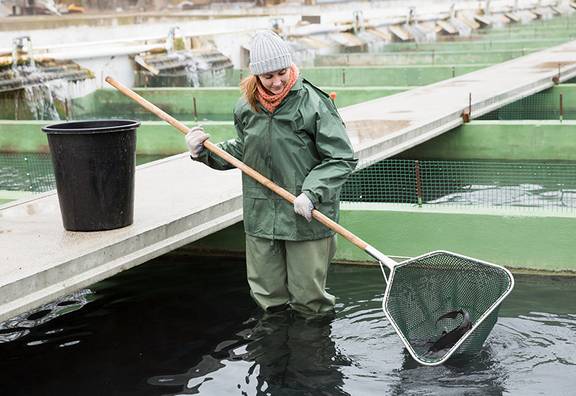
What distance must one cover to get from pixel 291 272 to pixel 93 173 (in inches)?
54.1

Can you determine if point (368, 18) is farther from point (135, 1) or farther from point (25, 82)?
point (135, 1)

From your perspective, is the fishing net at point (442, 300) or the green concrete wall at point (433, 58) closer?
the fishing net at point (442, 300)

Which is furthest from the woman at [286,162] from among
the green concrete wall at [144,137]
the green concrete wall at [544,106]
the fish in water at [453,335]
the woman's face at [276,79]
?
the green concrete wall at [544,106]

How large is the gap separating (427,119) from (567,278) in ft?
14.3

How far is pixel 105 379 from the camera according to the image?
220 inches

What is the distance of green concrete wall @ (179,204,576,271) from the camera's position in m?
7.20

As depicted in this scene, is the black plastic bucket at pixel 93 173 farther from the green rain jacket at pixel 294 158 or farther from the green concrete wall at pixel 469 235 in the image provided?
the green concrete wall at pixel 469 235

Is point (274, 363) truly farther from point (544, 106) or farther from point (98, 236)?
point (544, 106)

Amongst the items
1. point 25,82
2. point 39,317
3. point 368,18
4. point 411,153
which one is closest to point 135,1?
point 368,18

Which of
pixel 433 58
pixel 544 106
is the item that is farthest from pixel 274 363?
pixel 433 58

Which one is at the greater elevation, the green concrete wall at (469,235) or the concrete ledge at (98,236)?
the concrete ledge at (98,236)

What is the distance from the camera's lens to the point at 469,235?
7.43m

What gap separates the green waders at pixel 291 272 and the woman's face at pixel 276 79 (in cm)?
94

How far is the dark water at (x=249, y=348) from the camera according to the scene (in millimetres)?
5383
